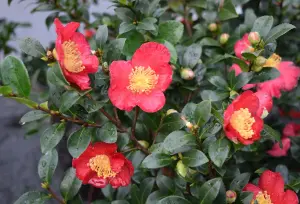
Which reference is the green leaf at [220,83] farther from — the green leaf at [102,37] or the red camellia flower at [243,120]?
the green leaf at [102,37]

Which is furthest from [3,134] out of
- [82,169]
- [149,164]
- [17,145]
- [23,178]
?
[149,164]

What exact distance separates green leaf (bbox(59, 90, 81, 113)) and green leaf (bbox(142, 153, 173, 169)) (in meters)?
0.21

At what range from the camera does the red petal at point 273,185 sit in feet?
3.53

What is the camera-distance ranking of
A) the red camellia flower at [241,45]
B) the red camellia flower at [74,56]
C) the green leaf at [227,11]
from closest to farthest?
the red camellia flower at [74,56], the red camellia flower at [241,45], the green leaf at [227,11]

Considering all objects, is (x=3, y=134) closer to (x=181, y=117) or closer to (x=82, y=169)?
(x=82, y=169)

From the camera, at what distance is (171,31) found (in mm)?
1210

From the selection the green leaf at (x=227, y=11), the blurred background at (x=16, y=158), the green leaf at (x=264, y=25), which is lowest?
the blurred background at (x=16, y=158)

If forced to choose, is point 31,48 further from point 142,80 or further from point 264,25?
point 264,25

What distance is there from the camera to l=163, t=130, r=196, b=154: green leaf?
96 centimetres

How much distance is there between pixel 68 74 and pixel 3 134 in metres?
0.79

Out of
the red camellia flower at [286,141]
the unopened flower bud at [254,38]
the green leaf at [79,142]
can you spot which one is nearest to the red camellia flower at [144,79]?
the green leaf at [79,142]

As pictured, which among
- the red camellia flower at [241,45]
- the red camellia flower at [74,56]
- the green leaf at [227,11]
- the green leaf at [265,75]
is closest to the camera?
the red camellia flower at [74,56]

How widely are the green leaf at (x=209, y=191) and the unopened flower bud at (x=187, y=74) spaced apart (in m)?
0.31

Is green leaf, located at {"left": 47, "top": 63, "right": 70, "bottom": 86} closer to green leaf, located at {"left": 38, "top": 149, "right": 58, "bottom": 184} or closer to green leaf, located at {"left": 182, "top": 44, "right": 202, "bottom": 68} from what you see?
green leaf, located at {"left": 38, "top": 149, "right": 58, "bottom": 184}
